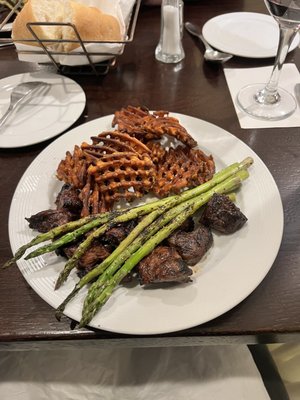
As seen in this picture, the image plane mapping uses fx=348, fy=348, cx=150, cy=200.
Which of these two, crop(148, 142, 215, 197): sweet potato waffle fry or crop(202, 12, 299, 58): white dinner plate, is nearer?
crop(148, 142, 215, 197): sweet potato waffle fry

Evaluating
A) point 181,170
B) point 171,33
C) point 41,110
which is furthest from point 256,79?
point 41,110

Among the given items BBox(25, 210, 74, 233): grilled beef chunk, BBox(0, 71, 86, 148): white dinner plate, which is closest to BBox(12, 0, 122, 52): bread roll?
BBox(0, 71, 86, 148): white dinner plate

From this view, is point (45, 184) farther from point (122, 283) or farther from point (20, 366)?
point (20, 366)

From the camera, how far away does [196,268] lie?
1112 millimetres

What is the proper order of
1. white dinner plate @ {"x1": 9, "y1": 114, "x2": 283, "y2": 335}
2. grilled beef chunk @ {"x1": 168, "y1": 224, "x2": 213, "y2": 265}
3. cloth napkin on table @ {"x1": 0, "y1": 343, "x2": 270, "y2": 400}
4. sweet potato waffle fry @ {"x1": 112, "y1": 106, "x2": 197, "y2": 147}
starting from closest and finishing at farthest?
white dinner plate @ {"x1": 9, "y1": 114, "x2": 283, "y2": 335}, grilled beef chunk @ {"x1": 168, "y1": 224, "x2": 213, "y2": 265}, cloth napkin on table @ {"x1": 0, "y1": 343, "x2": 270, "y2": 400}, sweet potato waffle fry @ {"x1": 112, "y1": 106, "x2": 197, "y2": 147}

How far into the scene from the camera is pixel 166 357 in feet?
4.23

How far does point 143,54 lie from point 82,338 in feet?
5.46

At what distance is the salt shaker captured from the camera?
6.02 ft

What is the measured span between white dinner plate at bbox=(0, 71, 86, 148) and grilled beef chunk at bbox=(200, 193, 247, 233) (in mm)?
792

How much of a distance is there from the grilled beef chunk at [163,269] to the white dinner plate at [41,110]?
80 centimetres

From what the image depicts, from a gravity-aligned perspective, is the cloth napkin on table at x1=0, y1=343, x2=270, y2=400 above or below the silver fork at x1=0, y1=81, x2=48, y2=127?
below

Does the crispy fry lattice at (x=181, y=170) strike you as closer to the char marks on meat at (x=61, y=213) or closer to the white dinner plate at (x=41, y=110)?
the char marks on meat at (x=61, y=213)

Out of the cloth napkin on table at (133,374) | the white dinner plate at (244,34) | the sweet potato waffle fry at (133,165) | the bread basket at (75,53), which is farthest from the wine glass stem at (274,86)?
the cloth napkin on table at (133,374)

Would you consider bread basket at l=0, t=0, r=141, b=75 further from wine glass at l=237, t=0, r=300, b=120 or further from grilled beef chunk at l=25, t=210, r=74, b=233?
grilled beef chunk at l=25, t=210, r=74, b=233
